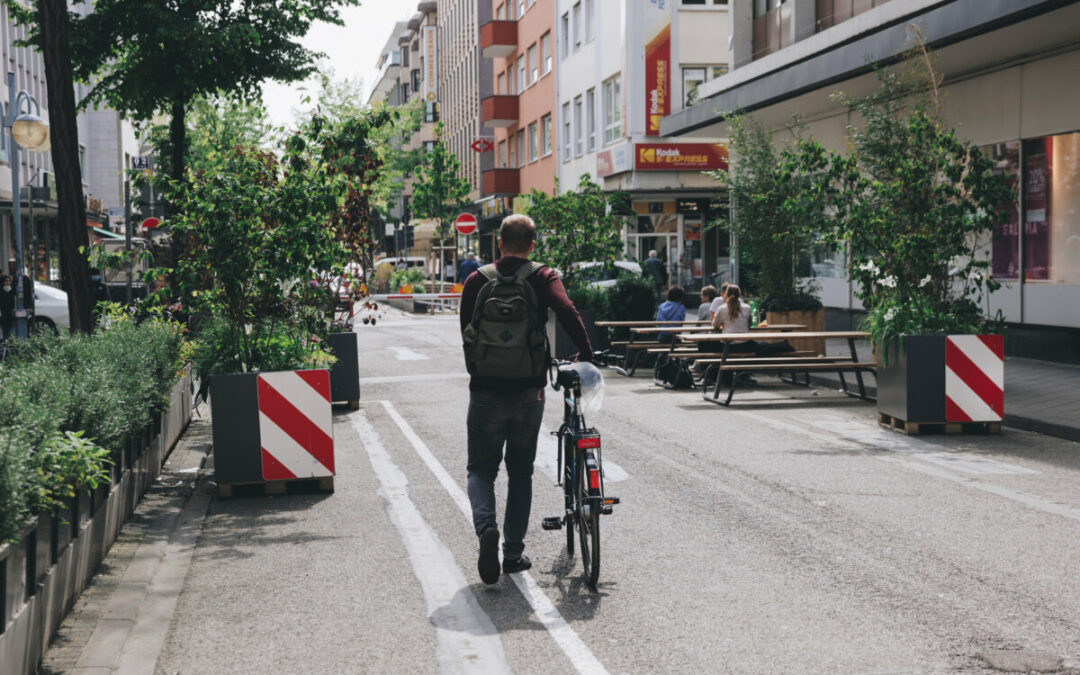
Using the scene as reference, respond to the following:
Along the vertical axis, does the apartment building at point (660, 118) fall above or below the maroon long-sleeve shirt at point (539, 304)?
above

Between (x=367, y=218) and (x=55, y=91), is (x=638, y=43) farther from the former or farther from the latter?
(x=55, y=91)

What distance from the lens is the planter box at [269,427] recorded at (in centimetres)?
913

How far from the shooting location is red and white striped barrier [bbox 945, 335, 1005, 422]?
11969 millimetres

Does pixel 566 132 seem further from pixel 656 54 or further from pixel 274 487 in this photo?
pixel 274 487

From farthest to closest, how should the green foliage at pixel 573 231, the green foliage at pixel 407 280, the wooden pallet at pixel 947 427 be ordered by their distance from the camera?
the green foliage at pixel 407 280
the green foliage at pixel 573 231
the wooden pallet at pixel 947 427

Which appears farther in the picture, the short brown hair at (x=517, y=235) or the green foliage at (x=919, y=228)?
the green foliage at (x=919, y=228)

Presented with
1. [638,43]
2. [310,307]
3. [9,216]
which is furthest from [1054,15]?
[9,216]

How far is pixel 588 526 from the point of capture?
6.32 metres

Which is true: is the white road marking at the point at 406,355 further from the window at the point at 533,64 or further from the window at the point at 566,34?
Answer: the window at the point at 533,64

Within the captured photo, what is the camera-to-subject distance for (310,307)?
1103 cm

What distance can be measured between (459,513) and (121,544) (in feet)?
6.86

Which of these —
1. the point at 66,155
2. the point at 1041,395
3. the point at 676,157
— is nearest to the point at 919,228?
the point at 1041,395

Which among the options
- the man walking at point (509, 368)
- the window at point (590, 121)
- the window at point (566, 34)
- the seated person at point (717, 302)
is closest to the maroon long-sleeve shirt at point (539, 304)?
the man walking at point (509, 368)

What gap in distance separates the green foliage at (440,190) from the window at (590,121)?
18184 mm
